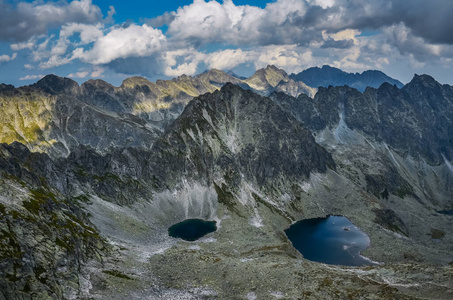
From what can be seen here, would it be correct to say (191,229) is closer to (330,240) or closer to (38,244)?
(330,240)

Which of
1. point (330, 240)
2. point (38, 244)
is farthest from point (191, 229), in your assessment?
point (38, 244)

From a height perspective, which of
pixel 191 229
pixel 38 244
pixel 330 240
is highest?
pixel 191 229

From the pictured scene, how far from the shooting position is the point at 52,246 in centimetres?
7562

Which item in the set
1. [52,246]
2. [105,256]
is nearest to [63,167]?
[105,256]

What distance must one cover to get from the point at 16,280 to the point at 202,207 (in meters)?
128

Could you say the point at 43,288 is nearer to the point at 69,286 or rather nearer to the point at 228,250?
the point at 69,286

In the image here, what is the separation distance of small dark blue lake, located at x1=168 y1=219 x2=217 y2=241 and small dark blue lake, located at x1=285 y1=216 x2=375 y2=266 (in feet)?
138

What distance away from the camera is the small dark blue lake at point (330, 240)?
456 ft

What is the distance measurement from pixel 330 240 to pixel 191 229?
69.2 m

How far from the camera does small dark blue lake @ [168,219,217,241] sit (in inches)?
5901

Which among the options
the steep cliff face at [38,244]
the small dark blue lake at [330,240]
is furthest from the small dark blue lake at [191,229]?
the steep cliff face at [38,244]

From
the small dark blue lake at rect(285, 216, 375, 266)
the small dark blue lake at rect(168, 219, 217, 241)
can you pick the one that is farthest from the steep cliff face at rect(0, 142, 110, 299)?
the small dark blue lake at rect(285, 216, 375, 266)

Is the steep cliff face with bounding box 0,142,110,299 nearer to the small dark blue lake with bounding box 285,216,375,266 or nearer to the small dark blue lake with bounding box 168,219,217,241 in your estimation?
the small dark blue lake with bounding box 168,219,217,241

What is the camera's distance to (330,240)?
16088cm
